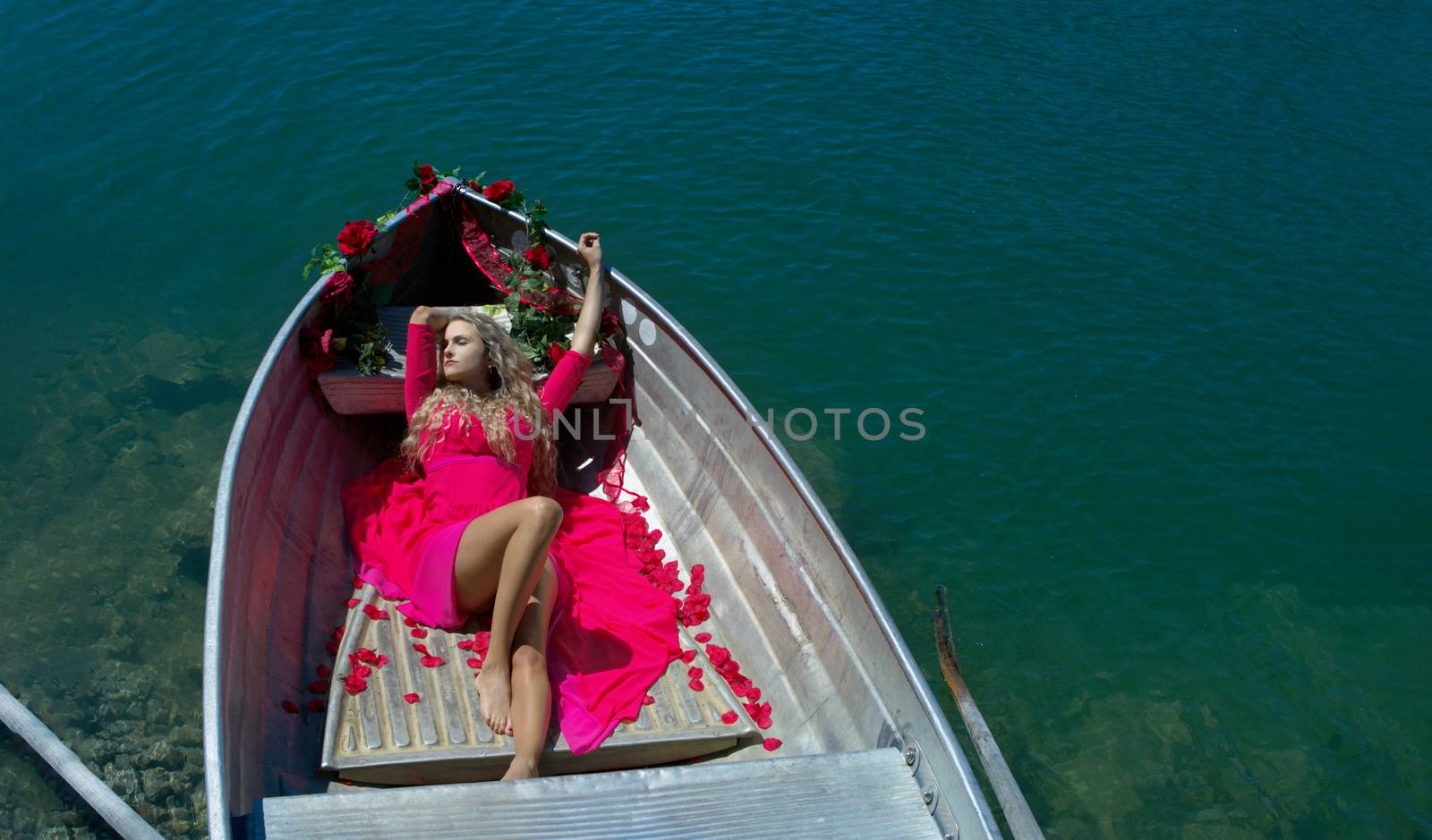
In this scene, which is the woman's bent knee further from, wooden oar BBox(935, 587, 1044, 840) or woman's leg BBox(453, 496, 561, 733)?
wooden oar BBox(935, 587, 1044, 840)

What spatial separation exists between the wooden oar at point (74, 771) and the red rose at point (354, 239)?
3.03 metres

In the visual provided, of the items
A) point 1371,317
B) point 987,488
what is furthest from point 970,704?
point 1371,317

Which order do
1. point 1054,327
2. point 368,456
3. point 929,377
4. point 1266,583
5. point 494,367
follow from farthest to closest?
point 1054,327 → point 929,377 → point 1266,583 → point 368,456 → point 494,367

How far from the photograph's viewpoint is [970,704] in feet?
14.6

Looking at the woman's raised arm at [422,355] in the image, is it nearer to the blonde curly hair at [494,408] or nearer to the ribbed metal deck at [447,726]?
the blonde curly hair at [494,408]

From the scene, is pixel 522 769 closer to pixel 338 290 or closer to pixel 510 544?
pixel 510 544

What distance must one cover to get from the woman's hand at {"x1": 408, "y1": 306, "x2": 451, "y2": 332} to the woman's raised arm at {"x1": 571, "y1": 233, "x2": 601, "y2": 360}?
652 mm

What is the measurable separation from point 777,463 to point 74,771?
3.91 m

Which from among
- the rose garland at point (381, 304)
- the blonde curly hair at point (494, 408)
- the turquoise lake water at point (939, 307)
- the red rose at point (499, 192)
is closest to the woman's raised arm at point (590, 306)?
the blonde curly hair at point (494, 408)

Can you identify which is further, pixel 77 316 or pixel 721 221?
pixel 721 221

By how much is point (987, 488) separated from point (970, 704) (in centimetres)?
357

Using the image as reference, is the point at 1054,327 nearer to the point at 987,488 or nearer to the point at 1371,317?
the point at 987,488

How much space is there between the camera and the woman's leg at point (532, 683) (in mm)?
3971

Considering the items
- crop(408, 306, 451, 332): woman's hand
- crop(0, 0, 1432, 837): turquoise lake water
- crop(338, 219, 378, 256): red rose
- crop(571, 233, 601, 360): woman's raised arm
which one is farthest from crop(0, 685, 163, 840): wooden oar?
Result: crop(571, 233, 601, 360): woman's raised arm
